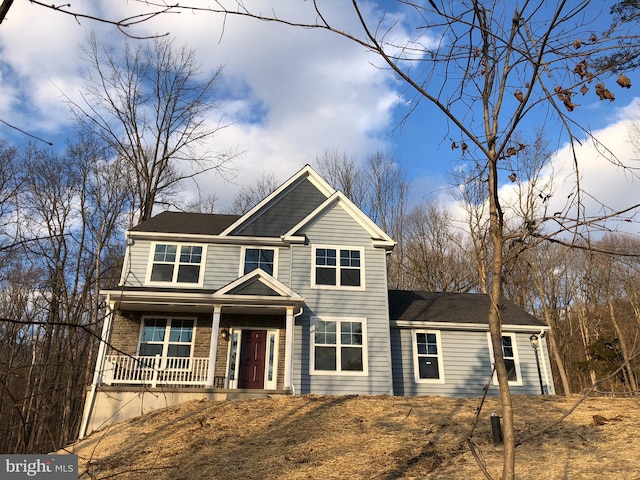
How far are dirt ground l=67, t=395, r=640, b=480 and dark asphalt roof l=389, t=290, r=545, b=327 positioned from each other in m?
3.64

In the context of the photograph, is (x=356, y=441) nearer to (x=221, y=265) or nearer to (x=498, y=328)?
(x=498, y=328)

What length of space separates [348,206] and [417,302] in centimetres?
442

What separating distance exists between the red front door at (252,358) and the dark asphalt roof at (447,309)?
4.31 metres

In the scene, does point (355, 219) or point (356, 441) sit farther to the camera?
point (355, 219)

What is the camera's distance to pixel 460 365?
14.5 meters

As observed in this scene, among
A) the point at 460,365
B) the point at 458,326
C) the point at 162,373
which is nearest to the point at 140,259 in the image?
the point at 162,373

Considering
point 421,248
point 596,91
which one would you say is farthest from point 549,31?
point 421,248

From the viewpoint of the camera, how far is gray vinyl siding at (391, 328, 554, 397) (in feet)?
46.2

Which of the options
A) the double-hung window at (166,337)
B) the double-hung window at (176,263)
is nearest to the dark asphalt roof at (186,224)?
the double-hung window at (176,263)

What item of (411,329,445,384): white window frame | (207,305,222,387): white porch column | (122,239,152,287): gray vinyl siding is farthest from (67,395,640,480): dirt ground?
(122,239,152,287): gray vinyl siding

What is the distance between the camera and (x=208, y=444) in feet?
28.2

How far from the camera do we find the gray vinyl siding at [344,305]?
13148 mm

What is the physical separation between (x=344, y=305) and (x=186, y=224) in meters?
6.32

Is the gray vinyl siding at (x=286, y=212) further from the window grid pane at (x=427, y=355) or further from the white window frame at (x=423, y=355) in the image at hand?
the window grid pane at (x=427, y=355)
